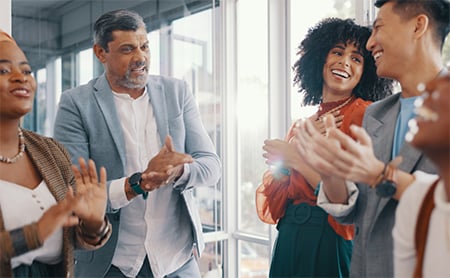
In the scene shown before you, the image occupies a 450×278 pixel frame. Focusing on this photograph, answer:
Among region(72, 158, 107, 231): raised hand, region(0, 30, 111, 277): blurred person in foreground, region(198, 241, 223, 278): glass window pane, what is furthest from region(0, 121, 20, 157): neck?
region(198, 241, 223, 278): glass window pane

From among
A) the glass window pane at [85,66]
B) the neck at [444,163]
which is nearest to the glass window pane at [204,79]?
the glass window pane at [85,66]

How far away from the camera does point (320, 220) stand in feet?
5.84

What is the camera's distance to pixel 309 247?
69.9 inches

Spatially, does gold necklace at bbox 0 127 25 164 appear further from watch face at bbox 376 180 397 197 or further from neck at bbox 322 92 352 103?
neck at bbox 322 92 352 103

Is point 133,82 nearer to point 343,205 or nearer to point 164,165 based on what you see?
point 164,165

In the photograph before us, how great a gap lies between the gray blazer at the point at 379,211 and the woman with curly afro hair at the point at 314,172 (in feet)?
0.51

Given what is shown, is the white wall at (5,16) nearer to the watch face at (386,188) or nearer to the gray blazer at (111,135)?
the gray blazer at (111,135)

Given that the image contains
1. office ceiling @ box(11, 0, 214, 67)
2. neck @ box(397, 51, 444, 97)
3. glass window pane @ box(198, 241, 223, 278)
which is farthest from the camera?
glass window pane @ box(198, 241, 223, 278)

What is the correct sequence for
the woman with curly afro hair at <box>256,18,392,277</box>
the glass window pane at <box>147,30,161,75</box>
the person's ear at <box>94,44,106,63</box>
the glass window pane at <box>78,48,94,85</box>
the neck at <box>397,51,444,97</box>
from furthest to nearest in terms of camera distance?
the glass window pane at <box>147,30,161,75</box>, the glass window pane at <box>78,48,94,85</box>, the person's ear at <box>94,44,106,63</box>, the woman with curly afro hair at <box>256,18,392,277</box>, the neck at <box>397,51,444,97</box>

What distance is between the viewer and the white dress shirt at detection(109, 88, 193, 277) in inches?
77.4

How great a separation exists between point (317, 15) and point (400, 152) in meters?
1.49

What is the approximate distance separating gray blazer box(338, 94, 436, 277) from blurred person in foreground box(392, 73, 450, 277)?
20 cm

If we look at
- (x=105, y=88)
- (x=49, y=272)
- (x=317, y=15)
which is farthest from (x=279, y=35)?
(x=49, y=272)

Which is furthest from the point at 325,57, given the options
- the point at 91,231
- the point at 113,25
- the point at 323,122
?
the point at 91,231
